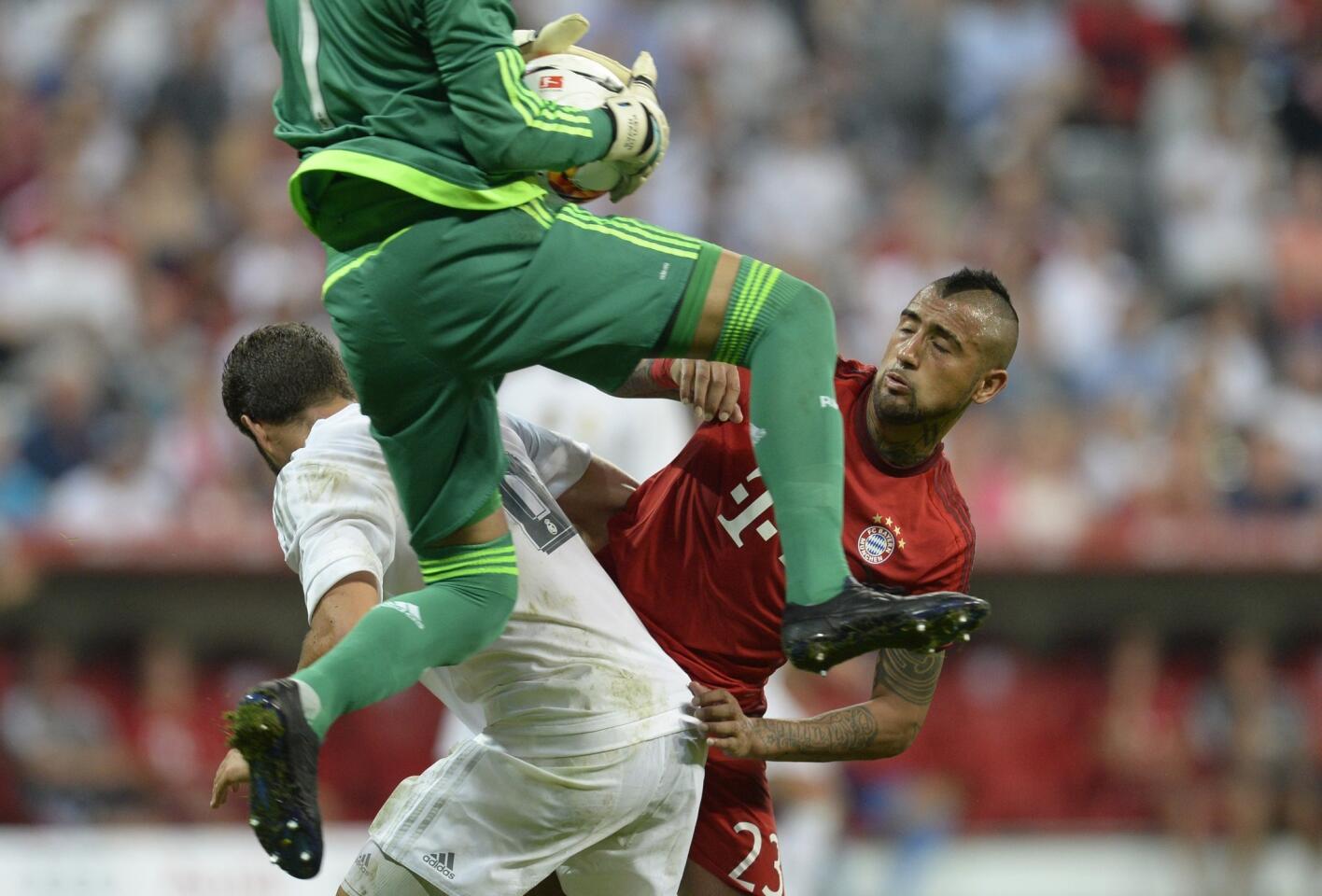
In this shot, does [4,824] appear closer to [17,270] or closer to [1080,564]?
[17,270]

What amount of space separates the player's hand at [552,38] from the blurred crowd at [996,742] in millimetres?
4780

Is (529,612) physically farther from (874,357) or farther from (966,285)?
(874,357)

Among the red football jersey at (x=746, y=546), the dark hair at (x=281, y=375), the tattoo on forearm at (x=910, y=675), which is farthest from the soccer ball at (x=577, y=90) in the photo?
the tattoo on forearm at (x=910, y=675)

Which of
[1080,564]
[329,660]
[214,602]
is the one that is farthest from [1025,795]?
[329,660]

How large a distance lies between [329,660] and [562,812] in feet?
2.52

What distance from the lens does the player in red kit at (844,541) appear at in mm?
4566

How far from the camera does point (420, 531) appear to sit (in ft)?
12.9

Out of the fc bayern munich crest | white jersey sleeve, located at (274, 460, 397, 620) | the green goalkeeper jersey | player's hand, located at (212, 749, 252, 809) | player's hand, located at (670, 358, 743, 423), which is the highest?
the green goalkeeper jersey

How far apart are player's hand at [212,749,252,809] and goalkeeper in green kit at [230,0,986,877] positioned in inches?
5.3

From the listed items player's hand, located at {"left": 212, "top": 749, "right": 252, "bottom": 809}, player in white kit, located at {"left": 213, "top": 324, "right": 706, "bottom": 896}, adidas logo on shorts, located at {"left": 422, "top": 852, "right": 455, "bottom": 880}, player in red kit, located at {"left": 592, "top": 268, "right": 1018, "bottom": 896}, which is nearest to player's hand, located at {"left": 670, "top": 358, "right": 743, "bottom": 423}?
player in red kit, located at {"left": 592, "top": 268, "right": 1018, "bottom": 896}

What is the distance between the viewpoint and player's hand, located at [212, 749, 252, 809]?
11.6 feet

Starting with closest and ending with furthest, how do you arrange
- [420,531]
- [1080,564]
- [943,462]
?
[420,531]
[943,462]
[1080,564]

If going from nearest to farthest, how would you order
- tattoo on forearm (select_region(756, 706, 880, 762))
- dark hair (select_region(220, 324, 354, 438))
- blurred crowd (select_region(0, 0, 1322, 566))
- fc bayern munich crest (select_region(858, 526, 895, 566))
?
tattoo on forearm (select_region(756, 706, 880, 762)) < fc bayern munich crest (select_region(858, 526, 895, 566)) < dark hair (select_region(220, 324, 354, 438)) < blurred crowd (select_region(0, 0, 1322, 566))

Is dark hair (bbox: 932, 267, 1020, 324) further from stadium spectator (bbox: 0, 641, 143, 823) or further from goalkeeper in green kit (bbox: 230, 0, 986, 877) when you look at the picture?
stadium spectator (bbox: 0, 641, 143, 823)
